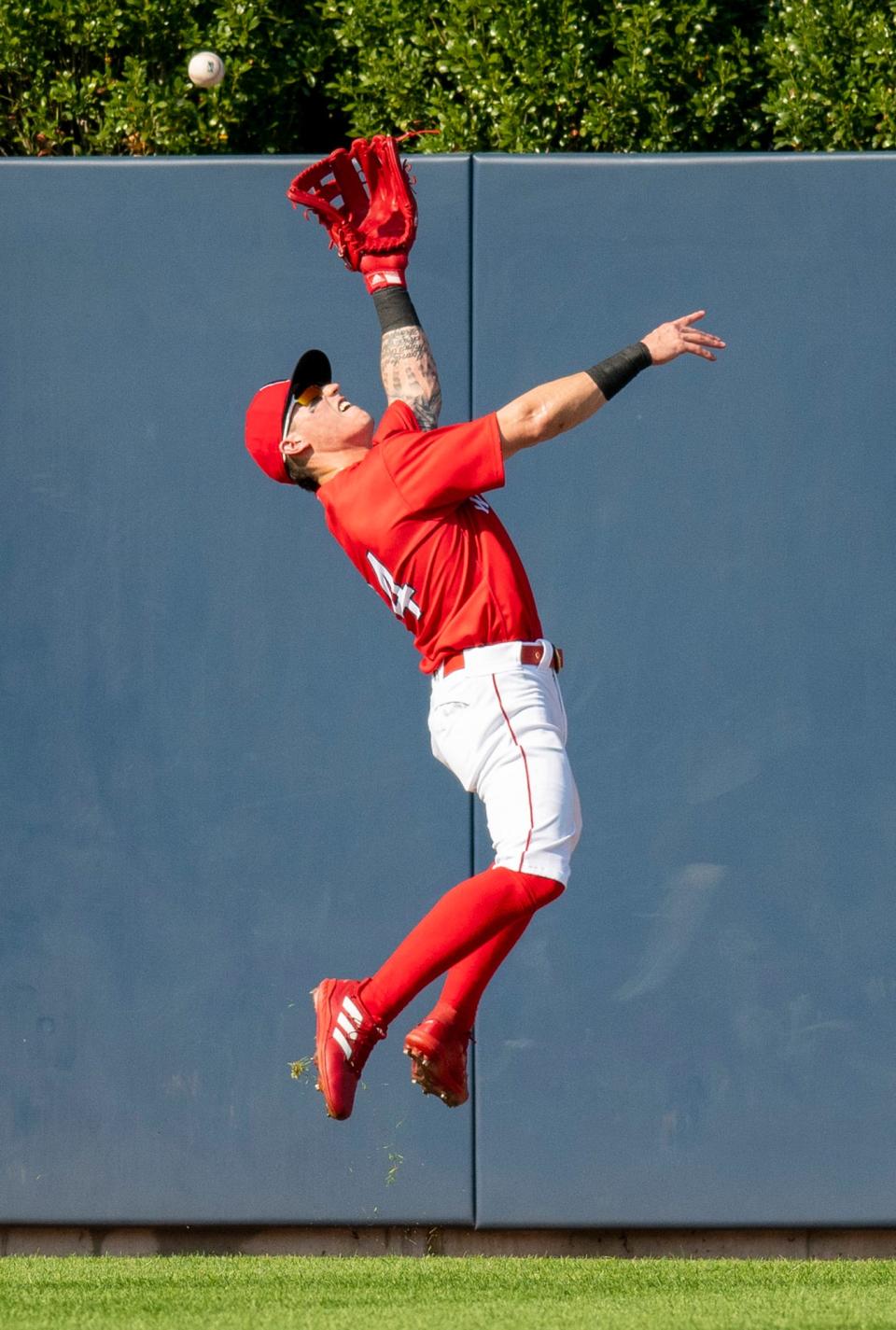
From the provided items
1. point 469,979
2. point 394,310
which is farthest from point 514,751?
point 394,310

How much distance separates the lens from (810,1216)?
4906 mm

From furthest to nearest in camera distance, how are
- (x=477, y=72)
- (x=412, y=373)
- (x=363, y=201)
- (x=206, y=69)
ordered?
(x=477, y=72) → (x=206, y=69) → (x=363, y=201) → (x=412, y=373)

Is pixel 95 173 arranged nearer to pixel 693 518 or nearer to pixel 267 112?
pixel 267 112

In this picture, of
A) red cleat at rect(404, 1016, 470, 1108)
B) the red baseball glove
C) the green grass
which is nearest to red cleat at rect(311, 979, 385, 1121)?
red cleat at rect(404, 1016, 470, 1108)

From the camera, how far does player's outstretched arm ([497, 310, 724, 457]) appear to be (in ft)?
11.7

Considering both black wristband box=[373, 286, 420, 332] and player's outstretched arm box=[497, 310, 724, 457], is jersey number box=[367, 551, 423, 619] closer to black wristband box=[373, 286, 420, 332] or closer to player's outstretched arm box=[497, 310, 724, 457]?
player's outstretched arm box=[497, 310, 724, 457]

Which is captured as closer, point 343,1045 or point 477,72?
point 343,1045

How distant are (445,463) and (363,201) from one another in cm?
91

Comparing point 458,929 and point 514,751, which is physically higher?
point 514,751

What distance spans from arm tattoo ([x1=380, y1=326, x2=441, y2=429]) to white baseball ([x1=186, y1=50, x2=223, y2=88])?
64.2 inches

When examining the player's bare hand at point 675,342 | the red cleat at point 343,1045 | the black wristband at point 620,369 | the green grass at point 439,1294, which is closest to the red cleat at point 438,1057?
the red cleat at point 343,1045

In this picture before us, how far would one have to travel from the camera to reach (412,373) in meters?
4.02

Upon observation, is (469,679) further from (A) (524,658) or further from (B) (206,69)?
(B) (206,69)

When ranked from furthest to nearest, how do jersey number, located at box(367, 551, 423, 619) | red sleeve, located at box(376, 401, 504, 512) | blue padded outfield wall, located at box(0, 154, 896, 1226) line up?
blue padded outfield wall, located at box(0, 154, 896, 1226), jersey number, located at box(367, 551, 423, 619), red sleeve, located at box(376, 401, 504, 512)
